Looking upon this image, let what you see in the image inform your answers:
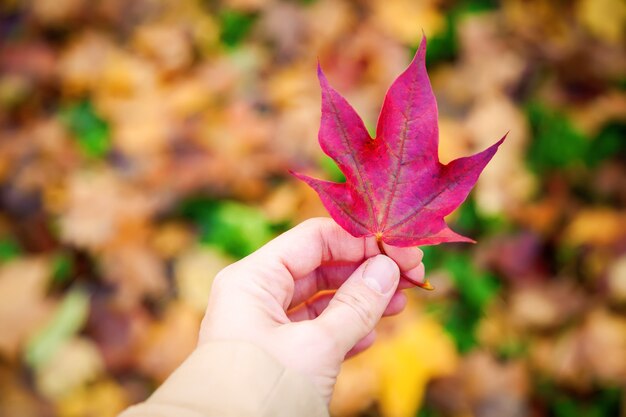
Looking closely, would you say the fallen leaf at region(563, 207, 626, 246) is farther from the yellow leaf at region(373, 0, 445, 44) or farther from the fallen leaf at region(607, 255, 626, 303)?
the yellow leaf at region(373, 0, 445, 44)

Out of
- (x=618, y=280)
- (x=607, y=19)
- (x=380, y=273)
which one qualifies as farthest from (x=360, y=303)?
(x=607, y=19)

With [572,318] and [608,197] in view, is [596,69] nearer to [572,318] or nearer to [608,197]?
[608,197]

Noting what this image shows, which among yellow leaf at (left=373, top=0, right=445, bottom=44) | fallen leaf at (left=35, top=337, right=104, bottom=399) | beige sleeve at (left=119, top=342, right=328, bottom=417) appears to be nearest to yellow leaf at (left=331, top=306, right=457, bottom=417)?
beige sleeve at (left=119, top=342, right=328, bottom=417)

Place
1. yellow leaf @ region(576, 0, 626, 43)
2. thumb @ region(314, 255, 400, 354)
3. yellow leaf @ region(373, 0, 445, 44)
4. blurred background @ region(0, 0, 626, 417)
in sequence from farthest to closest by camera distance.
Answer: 1. yellow leaf @ region(373, 0, 445, 44)
2. yellow leaf @ region(576, 0, 626, 43)
3. blurred background @ region(0, 0, 626, 417)
4. thumb @ region(314, 255, 400, 354)

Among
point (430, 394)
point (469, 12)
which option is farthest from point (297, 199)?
point (469, 12)

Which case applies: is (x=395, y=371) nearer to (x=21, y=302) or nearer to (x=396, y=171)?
(x=396, y=171)
